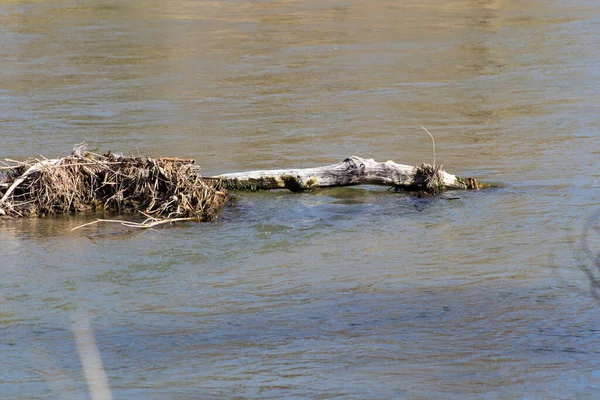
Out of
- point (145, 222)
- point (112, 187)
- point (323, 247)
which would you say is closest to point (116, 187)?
point (112, 187)

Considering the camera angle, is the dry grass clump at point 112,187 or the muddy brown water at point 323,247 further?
the dry grass clump at point 112,187

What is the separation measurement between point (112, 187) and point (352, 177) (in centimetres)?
243

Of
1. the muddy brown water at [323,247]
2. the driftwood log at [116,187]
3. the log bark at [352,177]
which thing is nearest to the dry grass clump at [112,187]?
the driftwood log at [116,187]

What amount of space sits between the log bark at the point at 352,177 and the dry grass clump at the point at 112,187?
24.0 inches

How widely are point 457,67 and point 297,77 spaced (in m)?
3.26

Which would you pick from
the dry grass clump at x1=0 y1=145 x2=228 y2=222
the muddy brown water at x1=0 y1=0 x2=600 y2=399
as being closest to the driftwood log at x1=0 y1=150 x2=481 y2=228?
the dry grass clump at x1=0 y1=145 x2=228 y2=222

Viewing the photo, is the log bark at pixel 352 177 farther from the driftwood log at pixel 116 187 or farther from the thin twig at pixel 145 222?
the thin twig at pixel 145 222

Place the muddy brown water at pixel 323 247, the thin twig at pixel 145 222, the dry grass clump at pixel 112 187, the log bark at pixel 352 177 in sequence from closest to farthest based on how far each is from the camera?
the muddy brown water at pixel 323 247
the thin twig at pixel 145 222
the dry grass clump at pixel 112 187
the log bark at pixel 352 177

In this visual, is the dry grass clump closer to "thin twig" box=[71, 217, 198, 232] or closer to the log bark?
"thin twig" box=[71, 217, 198, 232]

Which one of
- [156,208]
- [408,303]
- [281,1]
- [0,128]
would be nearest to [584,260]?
[408,303]

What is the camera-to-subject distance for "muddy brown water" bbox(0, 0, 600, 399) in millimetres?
6039

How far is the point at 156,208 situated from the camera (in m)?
9.56

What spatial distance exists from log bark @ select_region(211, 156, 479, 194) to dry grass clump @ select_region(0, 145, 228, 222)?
2.00 ft

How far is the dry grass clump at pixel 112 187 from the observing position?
941 centimetres
